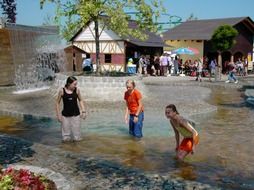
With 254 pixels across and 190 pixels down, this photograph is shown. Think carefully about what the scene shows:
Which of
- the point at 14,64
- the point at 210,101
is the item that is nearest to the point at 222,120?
the point at 210,101

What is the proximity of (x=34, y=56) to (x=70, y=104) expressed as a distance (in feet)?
53.4

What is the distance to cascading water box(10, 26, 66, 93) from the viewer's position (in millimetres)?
22125

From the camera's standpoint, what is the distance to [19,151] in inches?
305

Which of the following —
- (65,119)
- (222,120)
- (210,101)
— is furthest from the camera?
(210,101)

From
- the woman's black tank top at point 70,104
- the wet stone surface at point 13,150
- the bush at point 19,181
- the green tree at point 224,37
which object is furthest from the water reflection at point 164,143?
the green tree at point 224,37

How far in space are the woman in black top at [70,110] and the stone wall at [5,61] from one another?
13.2m

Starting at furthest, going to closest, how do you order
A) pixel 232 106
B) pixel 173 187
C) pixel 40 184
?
pixel 232 106 → pixel 173 187 → pixel 40 184

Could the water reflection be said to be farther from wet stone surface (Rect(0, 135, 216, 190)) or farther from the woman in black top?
wet stone surface (Rect(0, 135, 216, 190))

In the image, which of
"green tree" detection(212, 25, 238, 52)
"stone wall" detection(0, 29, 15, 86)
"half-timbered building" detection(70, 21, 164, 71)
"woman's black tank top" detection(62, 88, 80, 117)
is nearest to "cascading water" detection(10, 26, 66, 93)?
"stone wall" detection(0, 29, 15, 86)

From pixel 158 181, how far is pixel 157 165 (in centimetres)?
149

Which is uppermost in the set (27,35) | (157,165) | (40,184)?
(27,35)

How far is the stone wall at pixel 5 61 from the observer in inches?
829

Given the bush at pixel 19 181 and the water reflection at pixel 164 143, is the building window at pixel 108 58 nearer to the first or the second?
the water reflection at pixel 164 143

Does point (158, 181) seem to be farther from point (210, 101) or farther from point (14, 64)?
point (14, 64)
